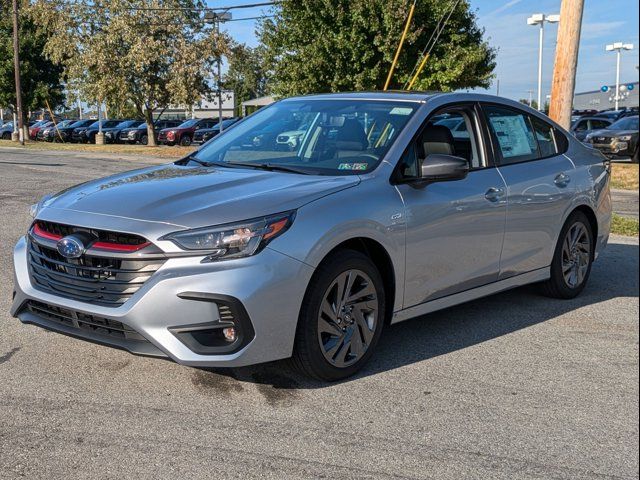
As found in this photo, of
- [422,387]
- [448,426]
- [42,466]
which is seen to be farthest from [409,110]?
[42,466]

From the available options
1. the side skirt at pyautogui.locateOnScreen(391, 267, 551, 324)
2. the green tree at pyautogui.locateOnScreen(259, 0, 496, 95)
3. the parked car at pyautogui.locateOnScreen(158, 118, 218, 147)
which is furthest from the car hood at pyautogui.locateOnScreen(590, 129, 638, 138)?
the parked car at pyautogui.locateOnScreen(158, 118, 218, 147)

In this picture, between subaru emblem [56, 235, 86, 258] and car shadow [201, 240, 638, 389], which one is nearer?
subaru emblem [56, 235, 86, 258]

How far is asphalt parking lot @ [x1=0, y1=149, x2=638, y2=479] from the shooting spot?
3197 millimetres

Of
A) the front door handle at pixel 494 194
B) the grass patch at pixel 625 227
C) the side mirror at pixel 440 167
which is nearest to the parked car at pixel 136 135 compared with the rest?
the grass patch at pixel 625 227

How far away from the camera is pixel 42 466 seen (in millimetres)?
3133

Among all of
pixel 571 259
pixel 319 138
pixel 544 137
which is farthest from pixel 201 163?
pixel 571 259

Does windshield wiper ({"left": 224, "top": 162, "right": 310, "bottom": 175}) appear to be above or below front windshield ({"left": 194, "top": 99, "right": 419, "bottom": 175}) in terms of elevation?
below

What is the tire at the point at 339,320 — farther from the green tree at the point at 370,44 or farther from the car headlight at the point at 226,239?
the green tree at the point at 370,44

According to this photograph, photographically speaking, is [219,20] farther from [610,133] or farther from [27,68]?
[610,133]

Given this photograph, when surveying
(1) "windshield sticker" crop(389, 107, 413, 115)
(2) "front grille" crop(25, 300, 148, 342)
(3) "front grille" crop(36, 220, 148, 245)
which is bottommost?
(2) "front grille" crop(25, 300, 148, 342)

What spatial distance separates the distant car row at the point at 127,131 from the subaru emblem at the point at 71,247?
113 ft

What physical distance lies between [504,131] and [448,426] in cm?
273

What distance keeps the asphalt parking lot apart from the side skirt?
0.27 metres

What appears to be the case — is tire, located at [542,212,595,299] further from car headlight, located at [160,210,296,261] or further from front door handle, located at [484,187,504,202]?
car headlight, located at [160,210,296,261]
